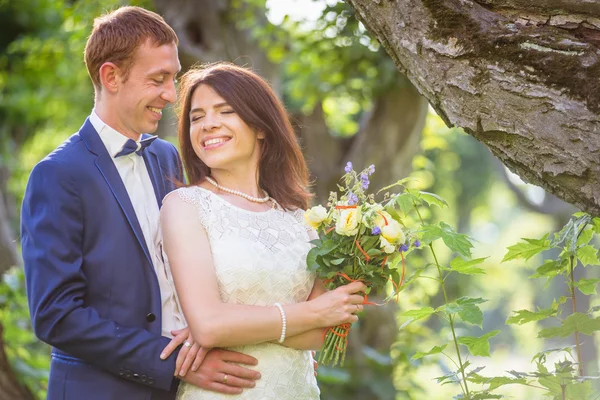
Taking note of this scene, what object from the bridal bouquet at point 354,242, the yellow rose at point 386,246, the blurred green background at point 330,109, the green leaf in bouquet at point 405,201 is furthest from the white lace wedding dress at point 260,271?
the blurred green background at point 330,109

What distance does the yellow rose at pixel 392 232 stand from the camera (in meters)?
2.87

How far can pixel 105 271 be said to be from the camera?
9.95ft

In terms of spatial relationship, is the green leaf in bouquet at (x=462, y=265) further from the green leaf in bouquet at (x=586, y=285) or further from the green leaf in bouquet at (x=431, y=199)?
the green leaf in bouquet at (x=586, y=285)

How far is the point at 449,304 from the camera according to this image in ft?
9.32

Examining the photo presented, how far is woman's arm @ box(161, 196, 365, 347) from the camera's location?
288 centimetres

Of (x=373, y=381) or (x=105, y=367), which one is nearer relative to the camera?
(x=105, y=367)

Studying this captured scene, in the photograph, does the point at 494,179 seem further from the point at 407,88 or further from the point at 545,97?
the point at 545,97

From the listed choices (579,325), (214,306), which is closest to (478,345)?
(579,325)

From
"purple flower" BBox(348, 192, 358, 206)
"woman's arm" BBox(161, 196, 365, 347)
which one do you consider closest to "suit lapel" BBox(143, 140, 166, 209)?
"woman's arm" BBox(161, 196, 365, 347)

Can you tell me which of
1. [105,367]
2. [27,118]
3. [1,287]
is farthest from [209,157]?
[27,118]

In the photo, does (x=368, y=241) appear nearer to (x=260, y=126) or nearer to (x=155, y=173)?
(x=260, y=126)

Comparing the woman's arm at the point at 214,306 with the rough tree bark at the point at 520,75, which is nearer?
the rough tree bark at the point at 520,75

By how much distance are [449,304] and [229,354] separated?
2.82ft

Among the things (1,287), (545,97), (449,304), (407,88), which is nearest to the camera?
(545,97)
